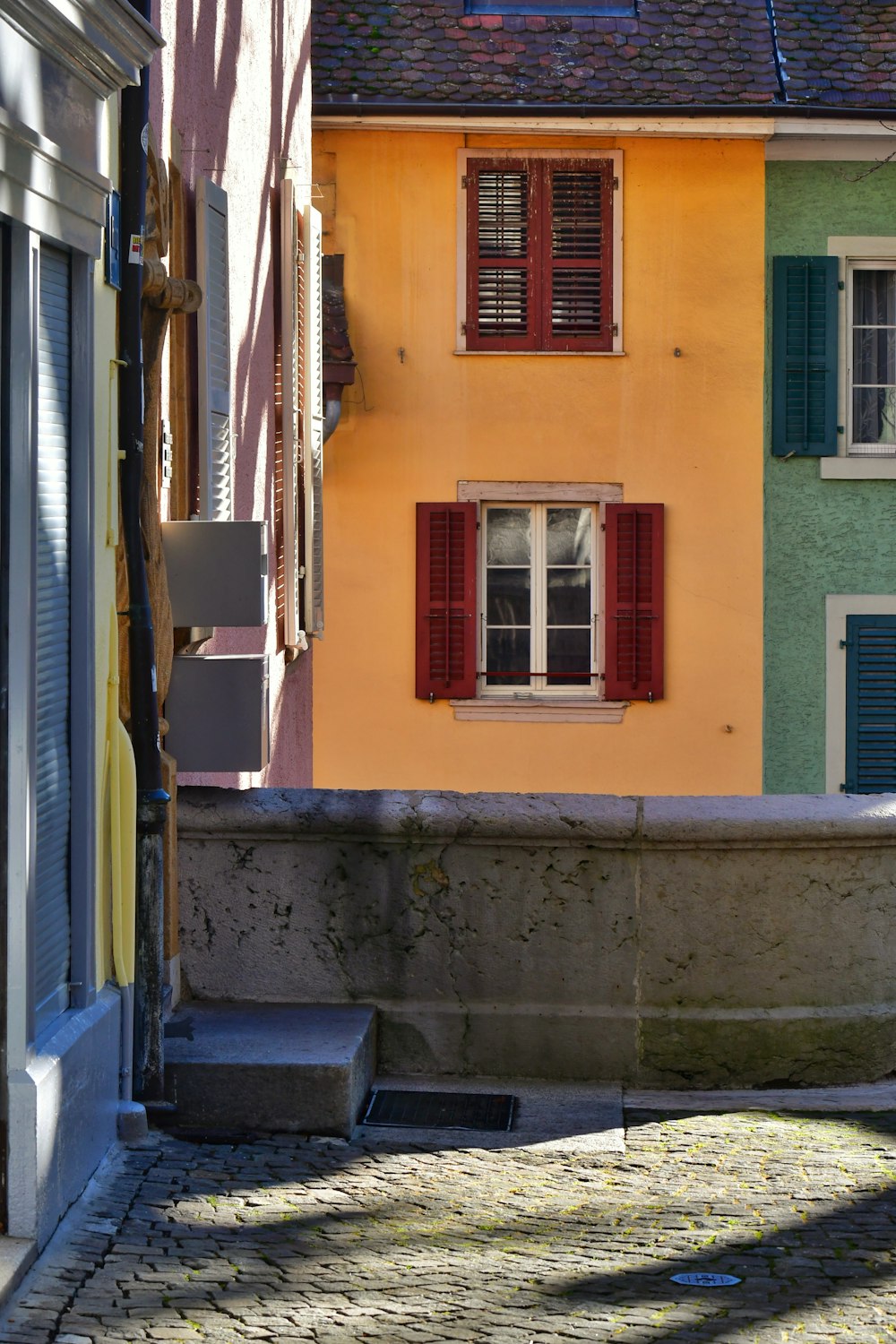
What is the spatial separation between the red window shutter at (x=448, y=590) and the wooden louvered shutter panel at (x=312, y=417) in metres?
3.84

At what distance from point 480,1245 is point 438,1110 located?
1407 millimetres

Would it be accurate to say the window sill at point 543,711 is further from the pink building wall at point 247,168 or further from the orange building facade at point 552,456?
the pink building wall at point 247,168

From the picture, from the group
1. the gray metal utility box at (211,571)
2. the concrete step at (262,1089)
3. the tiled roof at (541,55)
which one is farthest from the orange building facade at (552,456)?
the concrete step at (262,1089)

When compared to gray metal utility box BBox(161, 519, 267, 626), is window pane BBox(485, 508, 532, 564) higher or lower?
higher

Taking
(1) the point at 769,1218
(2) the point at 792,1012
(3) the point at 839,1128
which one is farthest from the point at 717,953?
(1) the point at 769,1218

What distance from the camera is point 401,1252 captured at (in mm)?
4469

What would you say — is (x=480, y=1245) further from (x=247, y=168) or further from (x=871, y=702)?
(x=871, y=702)

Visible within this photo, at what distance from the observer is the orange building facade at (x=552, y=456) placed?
14.9 metres

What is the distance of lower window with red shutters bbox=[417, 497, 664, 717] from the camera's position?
15.0 meters

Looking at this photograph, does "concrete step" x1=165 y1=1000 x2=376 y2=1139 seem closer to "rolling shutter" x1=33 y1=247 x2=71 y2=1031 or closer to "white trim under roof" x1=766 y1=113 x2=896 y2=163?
"rolling shutter" x1=33 y1=247 x2=71 y2=1031

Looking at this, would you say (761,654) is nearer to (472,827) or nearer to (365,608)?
(365,608)

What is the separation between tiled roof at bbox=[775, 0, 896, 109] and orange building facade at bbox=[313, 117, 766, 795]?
2.17 ft

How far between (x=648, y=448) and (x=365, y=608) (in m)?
2.59

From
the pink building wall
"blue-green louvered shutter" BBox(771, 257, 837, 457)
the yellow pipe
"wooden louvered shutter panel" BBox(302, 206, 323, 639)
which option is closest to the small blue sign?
the yellow pipe
